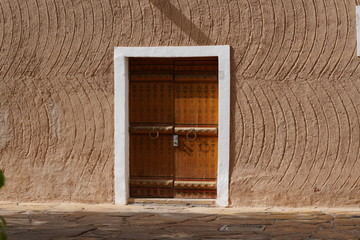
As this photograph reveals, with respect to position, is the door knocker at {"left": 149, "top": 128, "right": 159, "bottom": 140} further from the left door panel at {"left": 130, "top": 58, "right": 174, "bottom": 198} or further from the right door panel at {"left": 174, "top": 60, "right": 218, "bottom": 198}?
the right door panel at {"left": 174, "top": 60, "right": 218, "bottom": 198}

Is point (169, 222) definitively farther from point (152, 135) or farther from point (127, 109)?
point (127, 109)

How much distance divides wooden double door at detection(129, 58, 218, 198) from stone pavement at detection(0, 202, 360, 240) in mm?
381

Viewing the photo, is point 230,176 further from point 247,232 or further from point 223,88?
point 247,232

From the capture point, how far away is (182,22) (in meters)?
7.99

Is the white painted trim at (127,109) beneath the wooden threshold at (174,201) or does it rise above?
above

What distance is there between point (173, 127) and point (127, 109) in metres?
0.63

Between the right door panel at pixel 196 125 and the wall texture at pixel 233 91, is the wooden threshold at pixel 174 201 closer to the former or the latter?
the right door panel at pixel 196 125

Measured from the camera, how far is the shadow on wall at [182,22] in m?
7.96

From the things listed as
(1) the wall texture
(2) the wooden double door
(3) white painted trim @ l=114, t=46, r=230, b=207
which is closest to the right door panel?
(2) the wooden double door

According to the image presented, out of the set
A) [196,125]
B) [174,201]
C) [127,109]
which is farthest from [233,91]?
[174,201]

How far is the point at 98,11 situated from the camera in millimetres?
8141

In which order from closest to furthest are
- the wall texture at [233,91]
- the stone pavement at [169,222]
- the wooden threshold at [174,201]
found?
the stone pavement at [169,222] < the wall texture at [233,91] < the wooden threshold at [174,201]

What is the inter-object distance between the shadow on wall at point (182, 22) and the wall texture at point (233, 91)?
0.5 inches

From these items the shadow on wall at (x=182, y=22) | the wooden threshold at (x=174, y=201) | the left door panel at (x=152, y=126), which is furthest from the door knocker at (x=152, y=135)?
the shadow on wall at (x=182, y=22)
